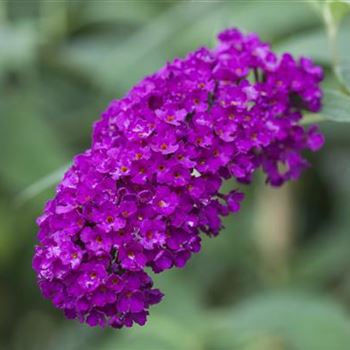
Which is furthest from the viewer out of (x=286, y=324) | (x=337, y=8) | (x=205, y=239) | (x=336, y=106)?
(x=205, y=239)

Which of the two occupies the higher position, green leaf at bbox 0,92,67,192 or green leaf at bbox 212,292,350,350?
green leaf at bbox 0,92,67,192

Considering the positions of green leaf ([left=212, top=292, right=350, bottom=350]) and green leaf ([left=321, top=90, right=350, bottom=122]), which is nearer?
green leaf ([left=321, top=90, right=350, bottom=122])

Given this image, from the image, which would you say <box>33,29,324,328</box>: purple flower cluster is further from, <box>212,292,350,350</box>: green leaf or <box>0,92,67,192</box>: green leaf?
<box>0,92,67,192</box>: green leaf

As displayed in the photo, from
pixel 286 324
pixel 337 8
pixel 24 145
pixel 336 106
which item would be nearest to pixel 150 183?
pixel 336 106

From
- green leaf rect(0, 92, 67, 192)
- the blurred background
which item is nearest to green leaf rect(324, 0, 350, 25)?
the blurred background

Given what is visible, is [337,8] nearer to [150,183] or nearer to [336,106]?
[336,106]

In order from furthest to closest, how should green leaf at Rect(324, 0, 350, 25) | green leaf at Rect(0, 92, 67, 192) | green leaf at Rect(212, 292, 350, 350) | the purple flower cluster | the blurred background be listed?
green leaf at Rect(0, 92, 67, 192) < the blurred background < green leaf at Rect(212, 292, 350, 350) < green leaf at Rect(324, 0, 350, 25) < the purple flower cluster

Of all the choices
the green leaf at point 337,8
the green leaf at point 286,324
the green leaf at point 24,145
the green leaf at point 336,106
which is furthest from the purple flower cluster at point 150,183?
the green leaf at point 24,145
